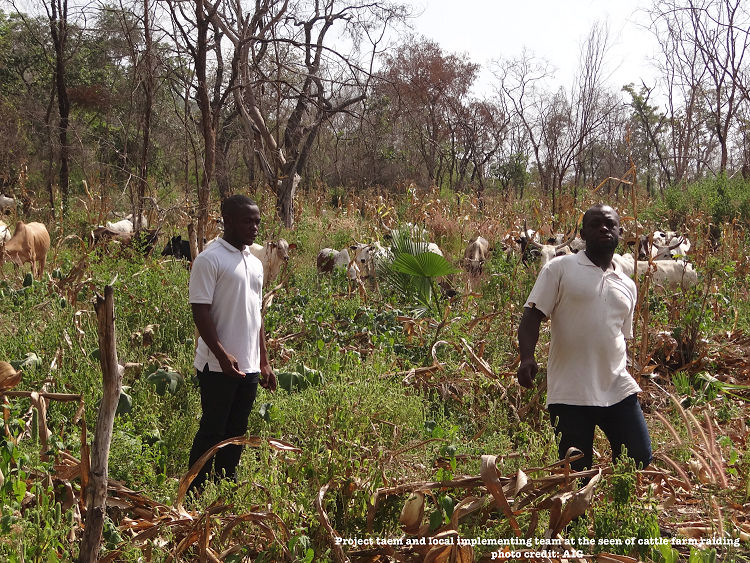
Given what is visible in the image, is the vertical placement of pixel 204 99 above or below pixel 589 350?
above

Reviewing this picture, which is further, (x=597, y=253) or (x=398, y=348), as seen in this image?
(x=398, y=348)

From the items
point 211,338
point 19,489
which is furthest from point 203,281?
point 19,489

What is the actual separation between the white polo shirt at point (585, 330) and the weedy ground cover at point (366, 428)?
31 centimetres

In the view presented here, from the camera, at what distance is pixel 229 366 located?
310 cm

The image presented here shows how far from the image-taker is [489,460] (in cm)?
221

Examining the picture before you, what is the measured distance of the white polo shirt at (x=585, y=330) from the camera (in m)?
2.99

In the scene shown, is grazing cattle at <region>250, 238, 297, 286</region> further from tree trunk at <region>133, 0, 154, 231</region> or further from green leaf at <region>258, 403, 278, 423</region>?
green leaf at <region>258, 403, 278, 423</region>

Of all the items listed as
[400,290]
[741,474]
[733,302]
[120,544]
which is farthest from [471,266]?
[120,544]

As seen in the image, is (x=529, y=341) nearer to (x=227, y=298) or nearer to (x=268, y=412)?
(x=227, y=298)

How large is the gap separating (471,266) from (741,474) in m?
5.52

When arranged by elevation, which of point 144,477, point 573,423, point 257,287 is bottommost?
point 144,477

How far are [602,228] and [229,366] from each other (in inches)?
69.2

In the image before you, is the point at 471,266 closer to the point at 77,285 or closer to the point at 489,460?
the point at 77,285

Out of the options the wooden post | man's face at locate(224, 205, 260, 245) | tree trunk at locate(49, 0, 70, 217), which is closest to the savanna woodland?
the wooden post
